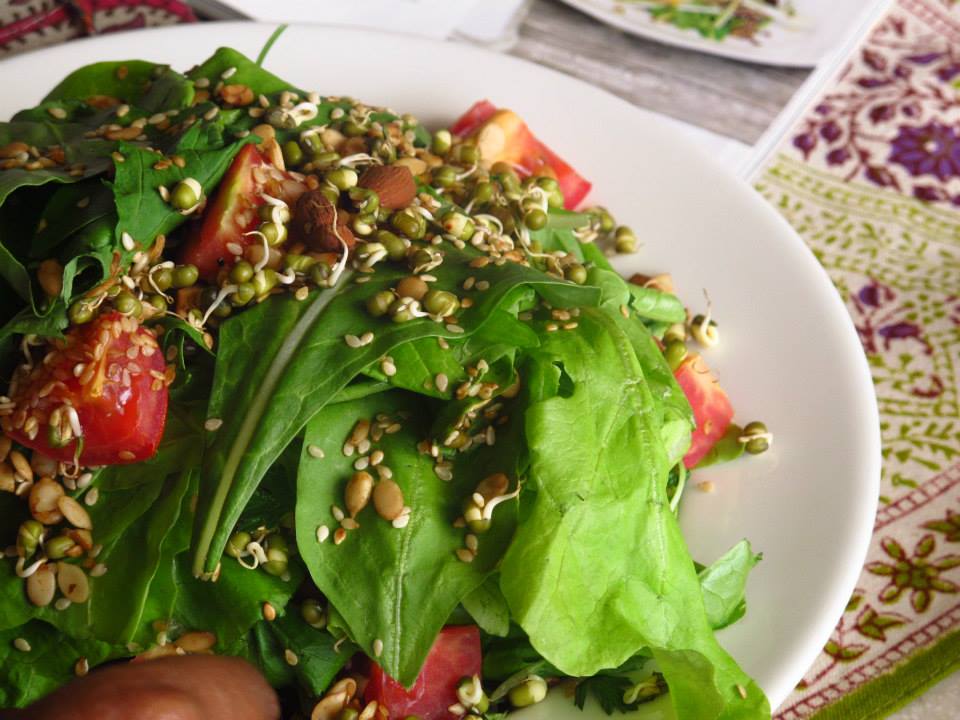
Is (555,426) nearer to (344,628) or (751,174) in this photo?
Result: (344,628)

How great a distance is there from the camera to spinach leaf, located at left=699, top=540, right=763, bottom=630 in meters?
1.47

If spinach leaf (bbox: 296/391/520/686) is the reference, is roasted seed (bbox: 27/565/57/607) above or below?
below

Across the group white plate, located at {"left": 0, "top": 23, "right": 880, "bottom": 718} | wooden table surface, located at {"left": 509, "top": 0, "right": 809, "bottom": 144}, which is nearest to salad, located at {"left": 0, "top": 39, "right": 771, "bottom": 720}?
white plate, located at {"left": 0, "top": 23, "right": 880, "bottom": 718}

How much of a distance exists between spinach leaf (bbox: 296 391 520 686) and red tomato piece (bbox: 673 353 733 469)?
1.41 feet

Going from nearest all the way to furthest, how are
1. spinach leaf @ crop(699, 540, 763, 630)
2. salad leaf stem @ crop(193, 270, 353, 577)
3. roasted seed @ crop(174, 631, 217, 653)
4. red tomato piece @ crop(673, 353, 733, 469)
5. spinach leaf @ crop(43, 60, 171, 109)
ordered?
salad leaf stem @ crop(193, 270, 353, 577) → roasted seed @ crop(174, 631, 217, 653) → spinach leaf @ crop(699, 540, 763, 630) → red tomato piece @ crop(673, 353, 733, 469) → spinach leaf @ crop(43, 60, 171, 109)

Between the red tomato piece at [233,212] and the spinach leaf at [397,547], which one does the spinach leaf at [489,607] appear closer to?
the spinach leaf at [397,547]

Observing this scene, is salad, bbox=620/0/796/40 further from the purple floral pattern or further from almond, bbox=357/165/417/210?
almond, bbox=357/165/417/210

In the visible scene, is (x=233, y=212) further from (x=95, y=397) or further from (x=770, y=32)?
(x=770, y=32)

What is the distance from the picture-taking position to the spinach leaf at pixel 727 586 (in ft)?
4.81

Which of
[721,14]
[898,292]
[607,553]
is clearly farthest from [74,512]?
[721,14]

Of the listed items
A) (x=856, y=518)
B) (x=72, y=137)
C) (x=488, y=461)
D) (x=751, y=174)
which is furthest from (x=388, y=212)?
(x=751, y=174)

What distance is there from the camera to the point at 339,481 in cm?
133

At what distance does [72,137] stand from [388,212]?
1.79 feet

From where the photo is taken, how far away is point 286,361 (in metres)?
1.29
